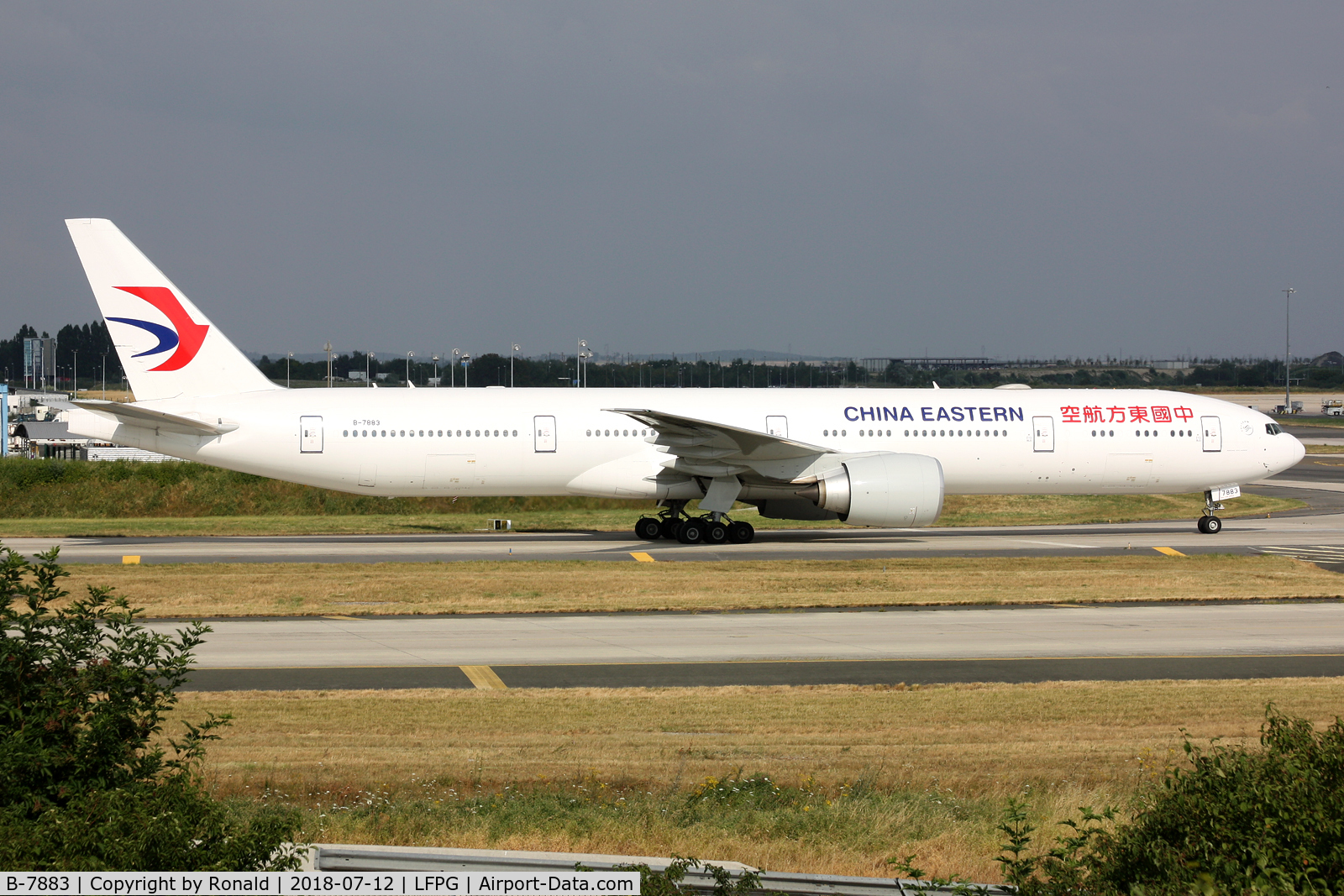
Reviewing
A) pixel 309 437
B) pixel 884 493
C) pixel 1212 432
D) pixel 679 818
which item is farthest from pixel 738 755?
pixel 1212 432

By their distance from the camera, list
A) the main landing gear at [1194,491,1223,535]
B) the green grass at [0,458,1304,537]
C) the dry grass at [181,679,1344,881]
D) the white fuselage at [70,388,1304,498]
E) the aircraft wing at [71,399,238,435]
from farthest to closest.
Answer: the green grass at [0,458,1304,537], the main landing gear at [1194,491,1223,535], the white fuselage at [70,388,1304,498], the aircraft wing at [71,399,238,435], the dry grass at [181,679,1344,881]

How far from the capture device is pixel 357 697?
13234 mm

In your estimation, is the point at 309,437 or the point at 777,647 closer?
the point at 777,647

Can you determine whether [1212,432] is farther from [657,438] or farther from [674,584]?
[674,584]

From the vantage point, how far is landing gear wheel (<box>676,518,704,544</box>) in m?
29.3

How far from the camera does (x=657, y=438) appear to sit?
96.6ft

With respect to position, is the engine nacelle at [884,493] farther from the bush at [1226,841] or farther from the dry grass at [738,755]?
the bush at [1226,841]

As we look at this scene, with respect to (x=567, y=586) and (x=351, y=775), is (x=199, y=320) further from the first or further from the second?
(x=351, y=775)

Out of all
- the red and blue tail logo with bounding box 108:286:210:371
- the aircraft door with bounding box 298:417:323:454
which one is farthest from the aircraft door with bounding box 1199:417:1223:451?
the red and blue tail logo with bounding box 108:286:210:371

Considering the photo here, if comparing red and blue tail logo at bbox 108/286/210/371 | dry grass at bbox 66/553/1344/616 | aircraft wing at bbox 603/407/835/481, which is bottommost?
dry grass at bbox 66/553/1344/616

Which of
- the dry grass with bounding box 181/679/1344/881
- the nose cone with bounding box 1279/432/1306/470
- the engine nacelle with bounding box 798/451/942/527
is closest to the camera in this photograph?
the dry grass with bounding box 181/679/1344/881

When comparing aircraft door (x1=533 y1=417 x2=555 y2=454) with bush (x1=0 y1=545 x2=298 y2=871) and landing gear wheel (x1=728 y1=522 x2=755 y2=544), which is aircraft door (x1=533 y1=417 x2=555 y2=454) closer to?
landing gear wheel (x1=728 y1=522 x2=755 y2=544)

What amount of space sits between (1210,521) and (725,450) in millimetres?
13861

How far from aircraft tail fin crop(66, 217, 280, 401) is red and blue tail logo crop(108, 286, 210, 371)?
0.8 inches
